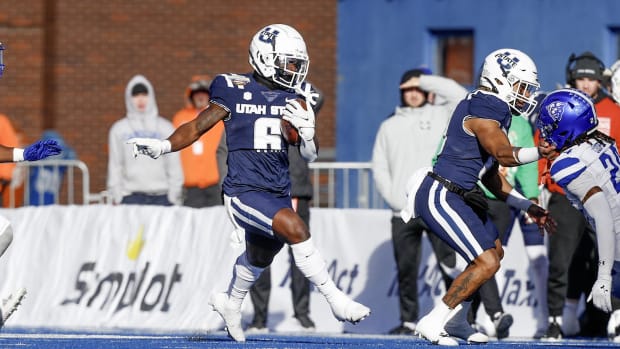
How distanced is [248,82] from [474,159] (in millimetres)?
1538

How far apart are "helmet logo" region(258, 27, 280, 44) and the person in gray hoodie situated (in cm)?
395

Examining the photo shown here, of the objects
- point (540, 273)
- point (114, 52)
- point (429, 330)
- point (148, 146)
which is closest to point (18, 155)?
point (148, 146)

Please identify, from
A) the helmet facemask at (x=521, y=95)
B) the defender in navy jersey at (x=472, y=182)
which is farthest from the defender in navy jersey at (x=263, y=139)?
the helmet facemask at (x=521, y=95)

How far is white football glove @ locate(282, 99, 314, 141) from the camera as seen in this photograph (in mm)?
10578

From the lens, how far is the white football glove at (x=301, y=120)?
Result: 1058cm

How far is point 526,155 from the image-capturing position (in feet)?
33.2

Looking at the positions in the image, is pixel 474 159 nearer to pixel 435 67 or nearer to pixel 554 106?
pixel 554 106

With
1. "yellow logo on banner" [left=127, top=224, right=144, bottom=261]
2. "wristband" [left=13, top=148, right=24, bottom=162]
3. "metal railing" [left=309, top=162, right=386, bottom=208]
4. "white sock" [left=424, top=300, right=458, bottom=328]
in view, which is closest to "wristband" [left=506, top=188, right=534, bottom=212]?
"white sock" [left=424, top=300, right=458, bottom=328]

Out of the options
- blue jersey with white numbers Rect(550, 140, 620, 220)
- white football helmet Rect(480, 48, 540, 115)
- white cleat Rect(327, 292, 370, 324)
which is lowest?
white cleat Rect(327, 292, 370, 324)

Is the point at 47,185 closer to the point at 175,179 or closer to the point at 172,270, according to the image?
the point at 175,179

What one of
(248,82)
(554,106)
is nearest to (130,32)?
(248,82)

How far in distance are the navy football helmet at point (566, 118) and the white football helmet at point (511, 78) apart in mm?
816

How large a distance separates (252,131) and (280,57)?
51 cm

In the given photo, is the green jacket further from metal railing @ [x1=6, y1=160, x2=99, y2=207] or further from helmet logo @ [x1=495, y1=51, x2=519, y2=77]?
metal railing @ [x1=6, y1=160, x2=99, y2=207]
